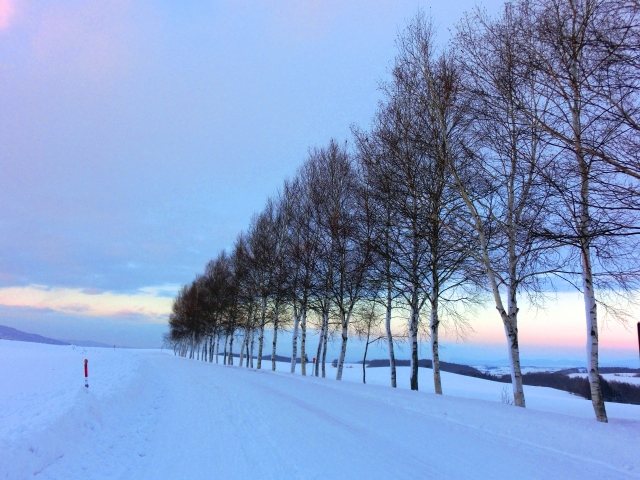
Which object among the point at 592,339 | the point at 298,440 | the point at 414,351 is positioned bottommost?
the point at 298,440

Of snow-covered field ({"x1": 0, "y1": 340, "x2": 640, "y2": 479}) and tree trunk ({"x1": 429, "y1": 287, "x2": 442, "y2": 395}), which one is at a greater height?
tree trunk ({"x1": 429, "y1": 287, "x2": 442, "y2": 395})

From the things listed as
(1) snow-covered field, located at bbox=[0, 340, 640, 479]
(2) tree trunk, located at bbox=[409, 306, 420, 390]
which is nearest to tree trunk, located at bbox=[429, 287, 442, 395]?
(2) tree trunk, located at bbox=[409, 306, 420, 390]

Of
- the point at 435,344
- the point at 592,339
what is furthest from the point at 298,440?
the point at 435,344

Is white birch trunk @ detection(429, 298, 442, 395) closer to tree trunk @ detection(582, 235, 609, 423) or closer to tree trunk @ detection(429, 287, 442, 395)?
tree trunk @ detection(429, 287, 442, 395)

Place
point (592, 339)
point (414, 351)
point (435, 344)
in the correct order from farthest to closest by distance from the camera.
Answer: point (414, 351)
point (435, 344)
point (592, 339)

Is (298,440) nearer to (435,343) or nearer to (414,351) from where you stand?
(435,343)

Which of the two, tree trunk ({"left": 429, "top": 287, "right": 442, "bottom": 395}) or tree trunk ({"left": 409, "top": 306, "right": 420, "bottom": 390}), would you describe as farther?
tree trunk ({"left": 409, "top": 306, "right": 420, "bottom": 390})

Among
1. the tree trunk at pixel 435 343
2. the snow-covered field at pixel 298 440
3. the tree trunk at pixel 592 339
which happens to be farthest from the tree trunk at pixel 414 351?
the tree trunk at pixel 592 339

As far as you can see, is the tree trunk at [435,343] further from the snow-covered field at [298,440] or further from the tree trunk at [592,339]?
the tree trunk at [592,339]

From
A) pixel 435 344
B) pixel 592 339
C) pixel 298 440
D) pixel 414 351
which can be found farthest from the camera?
pixel 414 351

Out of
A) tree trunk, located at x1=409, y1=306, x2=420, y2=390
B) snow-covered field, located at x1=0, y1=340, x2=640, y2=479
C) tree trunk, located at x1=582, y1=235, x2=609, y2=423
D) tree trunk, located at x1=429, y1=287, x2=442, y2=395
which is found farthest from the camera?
tree trunk, located at x1=409, y1=306, x2=420, y2=390

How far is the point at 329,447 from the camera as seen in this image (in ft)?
25.5

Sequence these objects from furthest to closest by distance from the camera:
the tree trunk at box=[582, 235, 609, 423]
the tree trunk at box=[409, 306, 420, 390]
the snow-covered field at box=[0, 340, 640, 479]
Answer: the tree trunk at box=[409, 306, 420, 390], the tree trunk at box=[582, 235, 609, 423], the snow-covered field at box=[0, 340, 640, 479]

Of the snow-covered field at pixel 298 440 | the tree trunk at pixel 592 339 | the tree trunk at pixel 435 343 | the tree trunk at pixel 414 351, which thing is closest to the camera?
the snow-covered field at pixel 298 440
